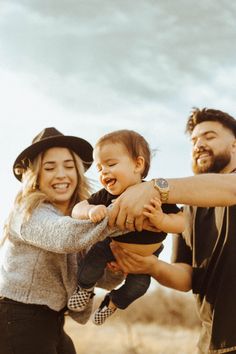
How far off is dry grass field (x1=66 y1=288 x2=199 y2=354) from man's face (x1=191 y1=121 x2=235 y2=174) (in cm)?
888

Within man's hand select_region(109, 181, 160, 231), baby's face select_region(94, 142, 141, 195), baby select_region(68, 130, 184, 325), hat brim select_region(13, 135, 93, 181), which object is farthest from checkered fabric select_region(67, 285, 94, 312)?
hat brim select_region(13, 135, 93, 181)

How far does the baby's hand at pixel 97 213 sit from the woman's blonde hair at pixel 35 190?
0.43 metres

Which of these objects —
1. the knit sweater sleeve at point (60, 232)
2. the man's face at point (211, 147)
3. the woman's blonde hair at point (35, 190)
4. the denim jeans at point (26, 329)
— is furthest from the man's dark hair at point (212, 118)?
the denim jeans at point (26, 329)

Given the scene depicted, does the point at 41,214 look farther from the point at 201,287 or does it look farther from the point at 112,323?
the point at 112,323

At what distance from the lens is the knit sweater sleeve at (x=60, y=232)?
319 centimetres

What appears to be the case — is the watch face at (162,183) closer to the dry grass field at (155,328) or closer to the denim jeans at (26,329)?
the denim jeans at (26,329)

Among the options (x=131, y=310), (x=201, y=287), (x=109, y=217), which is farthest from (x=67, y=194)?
(x=131, y=310)

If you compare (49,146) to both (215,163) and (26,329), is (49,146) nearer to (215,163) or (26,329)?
(26,329)

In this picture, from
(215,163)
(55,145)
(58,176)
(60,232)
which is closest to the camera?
(60,232)

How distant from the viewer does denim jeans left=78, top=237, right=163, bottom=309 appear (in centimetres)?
362

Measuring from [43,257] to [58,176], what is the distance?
574 millimetres

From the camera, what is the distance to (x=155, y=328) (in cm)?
1736

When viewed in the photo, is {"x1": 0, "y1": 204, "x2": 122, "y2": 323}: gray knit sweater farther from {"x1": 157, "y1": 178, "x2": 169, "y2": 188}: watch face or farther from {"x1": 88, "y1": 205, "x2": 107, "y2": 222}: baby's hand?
{"x1": 157, "y1": 178, "x2": 169, "y2": 188}: watch face

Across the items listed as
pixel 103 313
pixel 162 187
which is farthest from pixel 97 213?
pixel 103 313
